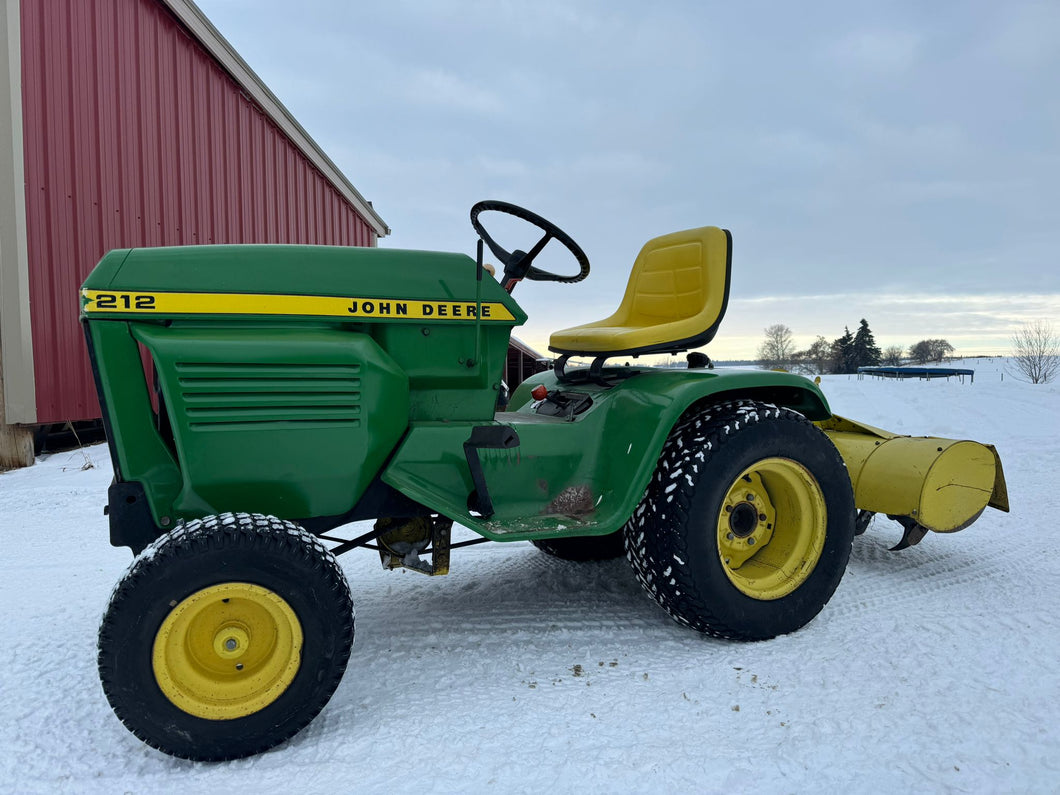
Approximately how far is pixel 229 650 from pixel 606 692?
1081 mm

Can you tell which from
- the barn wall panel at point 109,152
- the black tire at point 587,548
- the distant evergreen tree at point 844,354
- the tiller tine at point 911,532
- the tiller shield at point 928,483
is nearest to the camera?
the tiller shield at point 928,483

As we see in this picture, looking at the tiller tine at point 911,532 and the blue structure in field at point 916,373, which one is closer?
the tiller tine at point 911,532

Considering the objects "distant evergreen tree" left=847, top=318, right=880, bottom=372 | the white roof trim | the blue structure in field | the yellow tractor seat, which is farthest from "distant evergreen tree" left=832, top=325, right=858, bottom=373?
the yellow tractor seat

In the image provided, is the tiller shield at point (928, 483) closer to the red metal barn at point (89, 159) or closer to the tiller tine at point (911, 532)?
the tiller tine at point (911, 532)

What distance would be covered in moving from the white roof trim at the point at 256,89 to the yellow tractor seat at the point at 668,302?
275 inches

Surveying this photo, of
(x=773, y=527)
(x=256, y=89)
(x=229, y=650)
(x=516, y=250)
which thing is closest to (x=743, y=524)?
(x=773, y=527)

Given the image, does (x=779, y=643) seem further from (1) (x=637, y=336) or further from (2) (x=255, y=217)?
(2) (x=255, y=217)

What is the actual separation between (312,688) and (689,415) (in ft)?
5.28

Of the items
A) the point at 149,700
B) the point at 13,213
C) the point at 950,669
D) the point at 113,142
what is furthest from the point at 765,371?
the point at 113,142

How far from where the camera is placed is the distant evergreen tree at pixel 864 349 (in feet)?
142

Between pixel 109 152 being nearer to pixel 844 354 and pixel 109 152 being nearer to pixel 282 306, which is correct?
pixel 282 306

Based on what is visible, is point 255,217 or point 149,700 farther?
point 255,217

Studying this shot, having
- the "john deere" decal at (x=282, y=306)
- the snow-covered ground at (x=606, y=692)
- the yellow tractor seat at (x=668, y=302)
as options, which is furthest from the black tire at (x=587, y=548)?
the "john deere" decal at (x=282, y=306)

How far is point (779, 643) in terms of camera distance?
2471 mm
